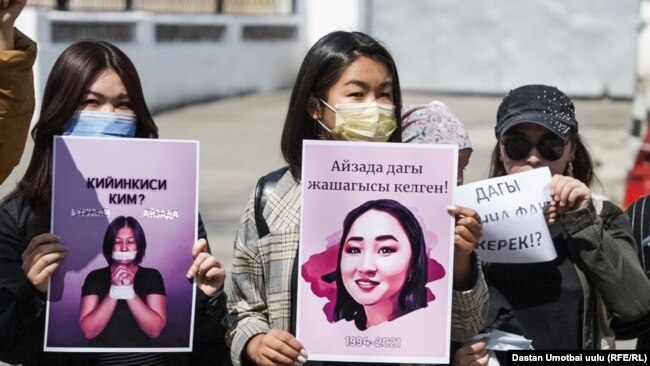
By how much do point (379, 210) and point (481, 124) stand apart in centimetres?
1404

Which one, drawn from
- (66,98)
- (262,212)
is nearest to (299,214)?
(262,212)

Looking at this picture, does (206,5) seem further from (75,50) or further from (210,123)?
(75,50)

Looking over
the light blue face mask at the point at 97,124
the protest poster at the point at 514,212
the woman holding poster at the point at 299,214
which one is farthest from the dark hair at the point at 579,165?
the light blue face mask at the point at 97,124

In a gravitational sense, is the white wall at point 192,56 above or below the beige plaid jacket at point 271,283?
below

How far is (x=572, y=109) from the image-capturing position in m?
4.02

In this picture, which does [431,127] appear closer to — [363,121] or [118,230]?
[363,121]

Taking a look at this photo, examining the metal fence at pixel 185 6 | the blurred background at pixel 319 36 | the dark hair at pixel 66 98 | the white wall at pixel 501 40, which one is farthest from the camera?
the white wall at pixel 501 40

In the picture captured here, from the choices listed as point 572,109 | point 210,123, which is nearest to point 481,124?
point 210,123

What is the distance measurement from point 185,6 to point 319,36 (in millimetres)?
2886

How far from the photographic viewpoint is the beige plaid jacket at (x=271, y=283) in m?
3.37

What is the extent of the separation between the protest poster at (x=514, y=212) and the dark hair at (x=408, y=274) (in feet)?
1.49

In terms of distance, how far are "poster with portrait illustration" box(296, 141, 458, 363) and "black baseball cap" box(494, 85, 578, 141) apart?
2.18 feet

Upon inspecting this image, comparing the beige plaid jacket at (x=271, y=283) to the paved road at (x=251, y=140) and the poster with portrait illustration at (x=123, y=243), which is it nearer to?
the poster with portrait illustration at (x=123, y=243)

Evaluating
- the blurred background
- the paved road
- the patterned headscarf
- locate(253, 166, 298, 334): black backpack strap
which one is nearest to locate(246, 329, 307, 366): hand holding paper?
locate(253, 166, 298, 334): black backpack strap
